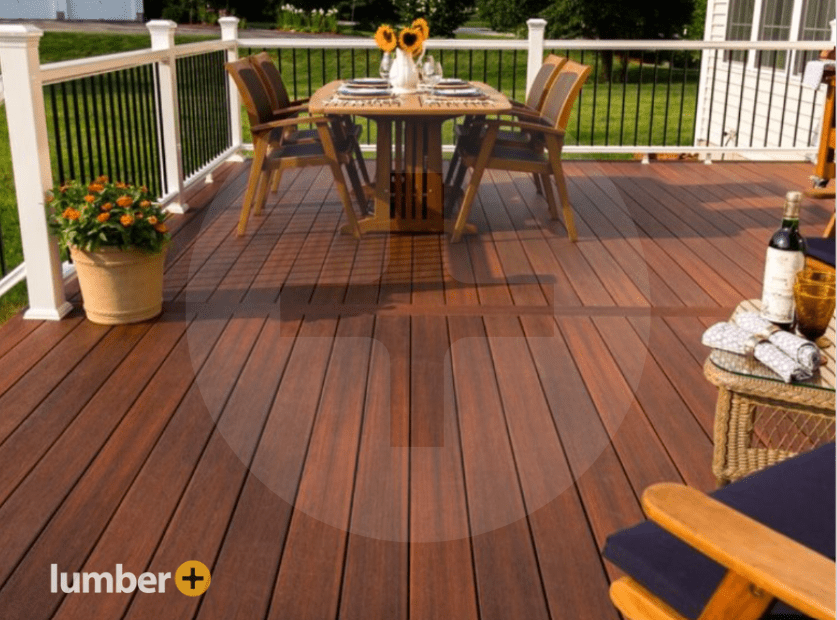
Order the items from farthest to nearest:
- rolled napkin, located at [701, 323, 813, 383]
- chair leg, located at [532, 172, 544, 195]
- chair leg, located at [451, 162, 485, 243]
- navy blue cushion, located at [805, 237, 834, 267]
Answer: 1. chair leg, located at [532, 172, 544, 195]
2. chair leg, located at [451, 162, 485, 243]
3. navy blue cushion, located at [805, 237, 834, 267]
4. rolled napkin, located at [701, 323, 813, 383]

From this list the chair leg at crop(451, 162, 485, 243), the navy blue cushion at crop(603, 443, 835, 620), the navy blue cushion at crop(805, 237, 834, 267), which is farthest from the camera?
the chair leg at crop(451, 162, 485, 243)

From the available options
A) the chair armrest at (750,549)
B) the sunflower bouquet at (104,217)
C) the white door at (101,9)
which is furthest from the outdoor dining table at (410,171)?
the white door at (101,9)

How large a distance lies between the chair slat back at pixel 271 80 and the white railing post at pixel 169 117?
0.49m

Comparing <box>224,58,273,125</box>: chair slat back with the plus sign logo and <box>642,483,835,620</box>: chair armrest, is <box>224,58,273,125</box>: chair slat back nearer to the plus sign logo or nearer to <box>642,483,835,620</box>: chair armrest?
the plus sign logo

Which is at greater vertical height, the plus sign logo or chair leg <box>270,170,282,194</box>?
chair leg <box>270,170,282,194</box>

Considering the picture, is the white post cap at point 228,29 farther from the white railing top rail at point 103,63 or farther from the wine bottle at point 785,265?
the wine bottle at point 785,265

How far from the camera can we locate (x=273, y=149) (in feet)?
18.0

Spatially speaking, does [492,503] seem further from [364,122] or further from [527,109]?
[364,122]

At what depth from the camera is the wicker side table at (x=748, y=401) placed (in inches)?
89.0

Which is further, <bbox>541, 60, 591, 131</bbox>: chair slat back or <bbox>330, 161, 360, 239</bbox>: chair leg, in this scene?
<bbox>330, 161, 360, 239</bbox>: chair leg

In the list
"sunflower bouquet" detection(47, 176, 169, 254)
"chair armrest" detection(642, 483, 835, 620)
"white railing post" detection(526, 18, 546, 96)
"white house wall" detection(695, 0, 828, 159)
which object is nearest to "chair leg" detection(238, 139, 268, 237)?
"sunflower bouquet" detection(47, 176, 169, 254)

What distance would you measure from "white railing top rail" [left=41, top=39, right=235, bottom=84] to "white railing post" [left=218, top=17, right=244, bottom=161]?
0.85m

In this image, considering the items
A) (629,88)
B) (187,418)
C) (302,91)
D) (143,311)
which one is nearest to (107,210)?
(143,311)

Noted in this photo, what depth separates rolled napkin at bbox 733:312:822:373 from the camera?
2225 mm
